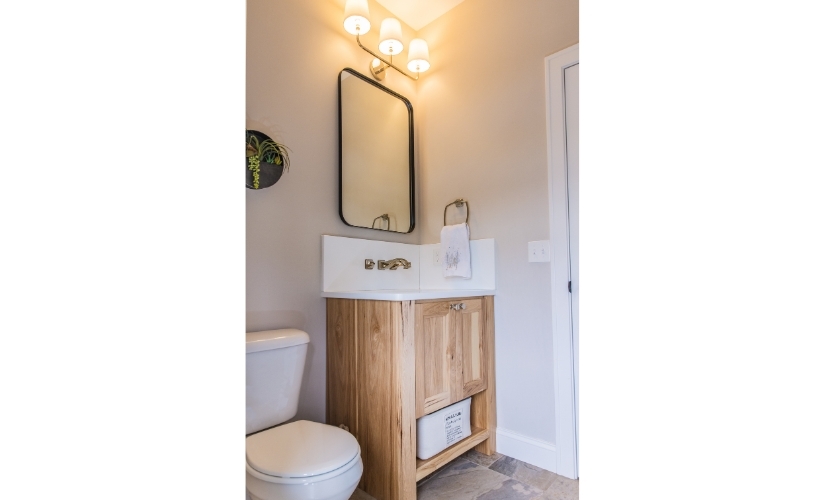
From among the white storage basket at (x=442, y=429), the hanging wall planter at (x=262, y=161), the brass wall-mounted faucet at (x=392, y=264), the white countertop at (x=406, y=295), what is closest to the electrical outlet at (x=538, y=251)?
the white countertop at (x=406, y=295)

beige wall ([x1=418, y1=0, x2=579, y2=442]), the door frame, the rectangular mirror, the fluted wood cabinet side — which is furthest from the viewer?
the rectangular mirror

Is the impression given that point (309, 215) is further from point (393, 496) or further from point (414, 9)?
point (414, 9)

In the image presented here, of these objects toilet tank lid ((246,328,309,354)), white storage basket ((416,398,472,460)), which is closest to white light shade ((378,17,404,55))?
toilet tank lid ((246,328,309,354))

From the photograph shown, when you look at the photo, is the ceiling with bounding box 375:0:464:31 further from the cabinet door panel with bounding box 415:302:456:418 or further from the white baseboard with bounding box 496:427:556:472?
the white baseboard with bounding box 496:427:556:472

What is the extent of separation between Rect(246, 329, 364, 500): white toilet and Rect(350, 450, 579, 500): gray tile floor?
0.49m

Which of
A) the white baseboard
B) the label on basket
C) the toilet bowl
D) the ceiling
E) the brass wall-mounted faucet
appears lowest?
the white baseboard

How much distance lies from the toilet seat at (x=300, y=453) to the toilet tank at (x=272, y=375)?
80 millimetres

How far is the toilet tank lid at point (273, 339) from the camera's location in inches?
54.4

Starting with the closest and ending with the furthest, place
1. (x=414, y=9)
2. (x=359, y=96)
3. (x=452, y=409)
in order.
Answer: (x=452, y=409) < (x=359, y=96) < (x=414, y=9)

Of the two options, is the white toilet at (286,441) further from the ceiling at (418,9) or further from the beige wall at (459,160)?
the ceiling at (418,9)

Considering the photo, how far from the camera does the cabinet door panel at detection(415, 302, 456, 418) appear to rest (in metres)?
1.60
